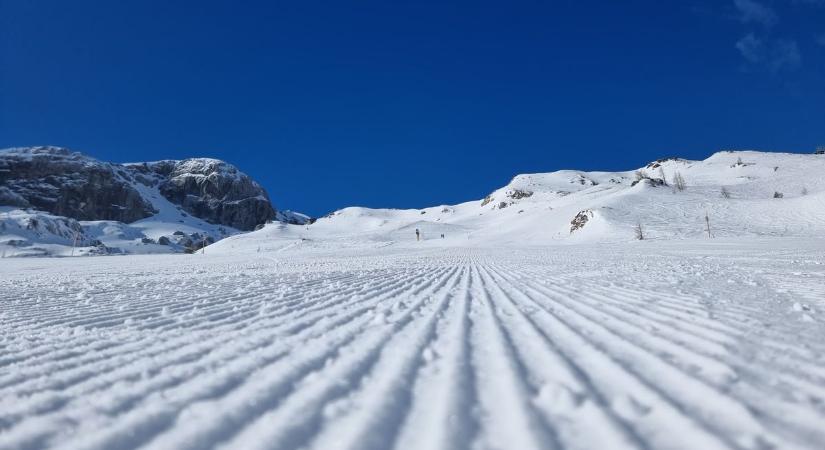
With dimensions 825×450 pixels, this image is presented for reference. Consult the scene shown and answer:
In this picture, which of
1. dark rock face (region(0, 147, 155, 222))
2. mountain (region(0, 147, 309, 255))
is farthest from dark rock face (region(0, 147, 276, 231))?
mountain (region(0, 147, 309, 255))

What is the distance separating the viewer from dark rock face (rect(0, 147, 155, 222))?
136 meters

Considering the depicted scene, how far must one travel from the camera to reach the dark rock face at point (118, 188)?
13750 cm

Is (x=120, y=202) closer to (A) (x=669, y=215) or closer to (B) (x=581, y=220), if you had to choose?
(B) (x=581, y=220)

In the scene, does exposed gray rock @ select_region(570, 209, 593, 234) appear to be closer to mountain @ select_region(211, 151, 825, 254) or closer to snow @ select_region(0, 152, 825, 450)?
mountain @ select_region(211, 151, 825, 254)

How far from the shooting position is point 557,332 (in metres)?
3.62

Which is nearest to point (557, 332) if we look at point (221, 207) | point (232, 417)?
point (232, 417)

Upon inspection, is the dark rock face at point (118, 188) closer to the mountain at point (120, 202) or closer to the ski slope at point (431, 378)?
the mountain at point (120, 202)

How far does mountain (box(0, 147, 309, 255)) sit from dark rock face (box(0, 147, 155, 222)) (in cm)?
27

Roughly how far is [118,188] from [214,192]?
34.7 m

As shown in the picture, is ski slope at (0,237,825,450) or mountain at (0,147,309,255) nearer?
ski slope at (0,237,825,450)

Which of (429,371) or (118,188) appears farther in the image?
(118,188)

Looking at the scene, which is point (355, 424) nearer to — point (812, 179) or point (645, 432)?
point (645, 432)

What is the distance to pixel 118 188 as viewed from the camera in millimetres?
147000

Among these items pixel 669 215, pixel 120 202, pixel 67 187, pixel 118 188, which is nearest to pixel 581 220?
pixel 669 215
